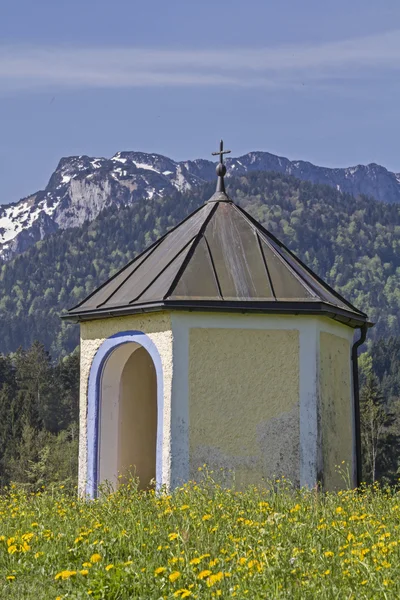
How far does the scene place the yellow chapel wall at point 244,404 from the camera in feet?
35.8

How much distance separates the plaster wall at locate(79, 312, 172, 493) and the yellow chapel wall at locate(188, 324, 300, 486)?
0.82ft

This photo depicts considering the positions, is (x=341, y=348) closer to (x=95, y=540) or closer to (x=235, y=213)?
(x=235, y=213)

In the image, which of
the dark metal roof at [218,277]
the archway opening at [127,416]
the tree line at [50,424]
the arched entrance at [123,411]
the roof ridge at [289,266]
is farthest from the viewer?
the tree line at [50,424]

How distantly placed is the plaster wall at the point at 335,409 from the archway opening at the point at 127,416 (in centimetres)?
222

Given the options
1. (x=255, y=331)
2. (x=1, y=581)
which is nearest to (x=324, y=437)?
(x=255, y=331)

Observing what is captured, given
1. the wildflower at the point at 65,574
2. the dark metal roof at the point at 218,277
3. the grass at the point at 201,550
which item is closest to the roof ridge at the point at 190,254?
the dark metal roof at the point at 218,277

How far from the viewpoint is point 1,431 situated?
76000mm

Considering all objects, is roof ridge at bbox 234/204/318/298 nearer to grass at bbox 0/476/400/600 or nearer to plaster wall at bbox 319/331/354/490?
plaster wall at bbox 319/331/354/490

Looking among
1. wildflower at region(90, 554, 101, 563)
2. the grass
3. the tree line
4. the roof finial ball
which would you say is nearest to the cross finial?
the roof finial ball

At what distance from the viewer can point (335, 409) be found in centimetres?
1180

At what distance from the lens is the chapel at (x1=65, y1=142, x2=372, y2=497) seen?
10914 millimetres

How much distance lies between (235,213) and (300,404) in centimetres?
285

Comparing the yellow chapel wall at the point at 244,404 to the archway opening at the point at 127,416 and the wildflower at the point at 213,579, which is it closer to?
the archway opening at the point at 127,416

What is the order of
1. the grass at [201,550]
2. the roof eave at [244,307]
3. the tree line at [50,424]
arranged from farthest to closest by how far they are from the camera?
the tree line at [50,424] → the roof eave at [244,307] → the grass at [201,550]
